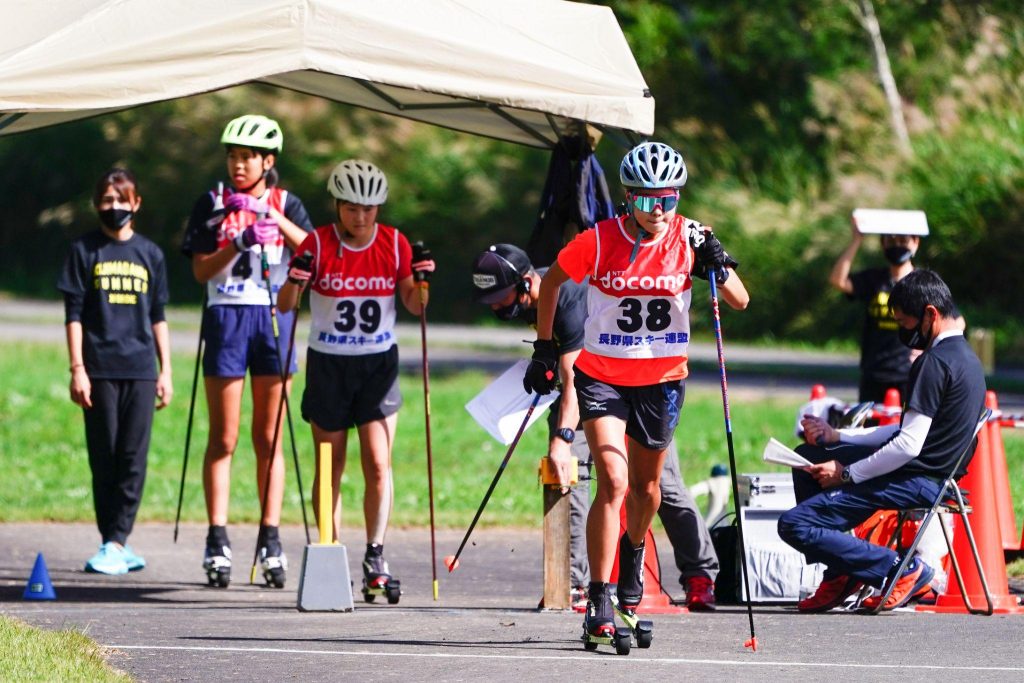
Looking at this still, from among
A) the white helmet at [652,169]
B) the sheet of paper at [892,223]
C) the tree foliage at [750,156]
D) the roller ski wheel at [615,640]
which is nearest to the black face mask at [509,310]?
the white helmet at [652,169]

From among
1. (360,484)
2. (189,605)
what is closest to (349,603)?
(189,605)

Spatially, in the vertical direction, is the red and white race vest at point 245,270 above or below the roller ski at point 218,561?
above

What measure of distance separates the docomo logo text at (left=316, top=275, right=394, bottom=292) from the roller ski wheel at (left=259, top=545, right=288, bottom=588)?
1.61m

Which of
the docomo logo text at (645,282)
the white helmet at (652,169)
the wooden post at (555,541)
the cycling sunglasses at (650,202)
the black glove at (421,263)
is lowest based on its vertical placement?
the wooden post at (555,541)

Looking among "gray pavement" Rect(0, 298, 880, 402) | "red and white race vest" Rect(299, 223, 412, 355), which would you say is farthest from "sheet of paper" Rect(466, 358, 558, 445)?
"gray pavement" Rect(0, 298, 880, 402)

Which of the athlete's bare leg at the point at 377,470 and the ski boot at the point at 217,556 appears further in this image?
the ski boot at the point at 217,556

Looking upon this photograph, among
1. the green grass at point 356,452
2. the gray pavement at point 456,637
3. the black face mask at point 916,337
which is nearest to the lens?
the gray pavement at point 456,637

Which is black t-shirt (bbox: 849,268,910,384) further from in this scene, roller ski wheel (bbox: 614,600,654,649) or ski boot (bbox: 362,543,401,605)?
roller ski wheel (bbox: 614,600,654,649)

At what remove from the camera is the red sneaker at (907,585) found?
873 cm

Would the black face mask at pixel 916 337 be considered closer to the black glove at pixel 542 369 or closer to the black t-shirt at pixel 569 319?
the black t-shirt at pixel 569 319

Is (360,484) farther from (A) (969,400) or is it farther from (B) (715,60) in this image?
(B) (715,60)

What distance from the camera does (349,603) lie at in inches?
340

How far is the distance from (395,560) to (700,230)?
4.16 m

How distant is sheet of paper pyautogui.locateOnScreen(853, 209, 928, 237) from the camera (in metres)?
10.9
